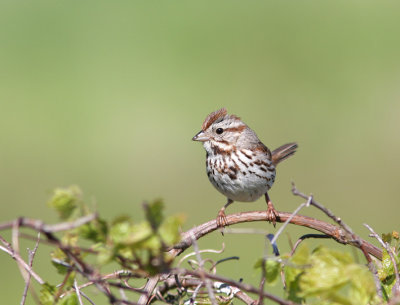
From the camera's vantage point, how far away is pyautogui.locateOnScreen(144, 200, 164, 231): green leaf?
57.0 inches

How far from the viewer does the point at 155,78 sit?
13.5 metres

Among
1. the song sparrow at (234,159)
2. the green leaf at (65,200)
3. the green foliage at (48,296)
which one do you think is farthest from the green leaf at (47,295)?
the song sparrow at (234,159)

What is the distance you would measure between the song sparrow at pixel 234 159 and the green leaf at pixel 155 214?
2789mm

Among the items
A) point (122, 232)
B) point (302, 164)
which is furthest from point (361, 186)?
point (122, 232)

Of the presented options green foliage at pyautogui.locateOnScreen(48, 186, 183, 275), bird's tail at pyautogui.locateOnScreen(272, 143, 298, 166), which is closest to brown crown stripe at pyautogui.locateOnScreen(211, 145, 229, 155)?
bird's tail at pyautogui.locateOnScreen(272, 143, 298, 166)

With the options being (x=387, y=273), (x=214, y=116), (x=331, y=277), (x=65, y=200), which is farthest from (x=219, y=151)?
(x=65, y=200)

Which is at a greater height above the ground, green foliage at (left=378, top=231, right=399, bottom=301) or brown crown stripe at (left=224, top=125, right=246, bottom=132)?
brown crown stripe at (left=224, top=125, right=246, bottom=132)

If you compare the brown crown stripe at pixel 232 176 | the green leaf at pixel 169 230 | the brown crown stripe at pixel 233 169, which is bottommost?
the green leaf at pixel 169 230

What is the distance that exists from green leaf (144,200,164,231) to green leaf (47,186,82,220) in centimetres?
16

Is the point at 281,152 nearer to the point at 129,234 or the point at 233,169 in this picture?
the point at 233,169

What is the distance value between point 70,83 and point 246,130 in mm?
9399

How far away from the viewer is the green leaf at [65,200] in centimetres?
151

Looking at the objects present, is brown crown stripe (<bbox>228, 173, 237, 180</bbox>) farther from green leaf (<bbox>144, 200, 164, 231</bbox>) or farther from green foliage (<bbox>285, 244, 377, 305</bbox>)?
green leaf (<bbox>144, 200, 164, 231</bbox>)

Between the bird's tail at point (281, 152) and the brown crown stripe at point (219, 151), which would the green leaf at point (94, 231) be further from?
the bird's tail at point (281, 152)
